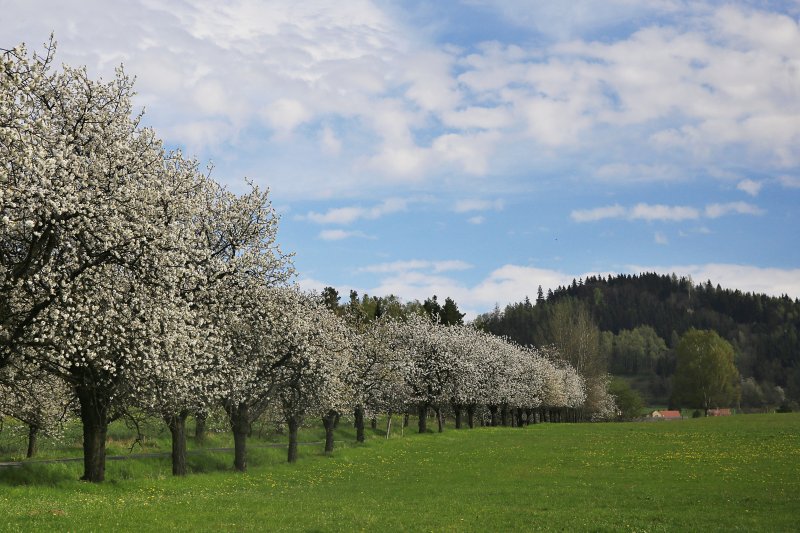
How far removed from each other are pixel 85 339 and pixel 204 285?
811 centimetres

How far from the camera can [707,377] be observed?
604 feet

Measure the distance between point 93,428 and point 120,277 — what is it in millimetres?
8660

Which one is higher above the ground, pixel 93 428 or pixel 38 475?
pixel 93 428

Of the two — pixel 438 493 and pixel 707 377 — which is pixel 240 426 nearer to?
pixel 438 493

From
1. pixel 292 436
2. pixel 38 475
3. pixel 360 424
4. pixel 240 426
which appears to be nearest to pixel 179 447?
pixel 240 426

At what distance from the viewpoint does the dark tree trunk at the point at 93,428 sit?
1235 inches

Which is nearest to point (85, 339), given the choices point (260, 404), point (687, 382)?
point (260, 404)

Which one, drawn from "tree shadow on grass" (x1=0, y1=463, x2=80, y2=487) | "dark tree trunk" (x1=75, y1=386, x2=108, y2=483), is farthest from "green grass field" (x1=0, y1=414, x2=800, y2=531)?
"dark tree trunk" (x1=75, y1=386, x2=108, y2=483)

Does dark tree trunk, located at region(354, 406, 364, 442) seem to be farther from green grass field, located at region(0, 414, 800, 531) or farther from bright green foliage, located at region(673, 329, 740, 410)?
bright green foliage, located at region(673, 329, 740, 410)

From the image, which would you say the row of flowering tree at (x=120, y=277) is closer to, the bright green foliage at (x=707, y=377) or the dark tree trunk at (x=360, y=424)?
the dark tree trunk at (x=360, y=424)

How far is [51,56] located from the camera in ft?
85.8

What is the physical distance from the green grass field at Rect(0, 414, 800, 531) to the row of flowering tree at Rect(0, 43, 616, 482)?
14.0ft

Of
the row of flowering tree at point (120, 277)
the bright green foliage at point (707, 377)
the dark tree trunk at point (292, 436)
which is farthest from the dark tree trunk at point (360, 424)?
the bright green foliage at point (707, 377)

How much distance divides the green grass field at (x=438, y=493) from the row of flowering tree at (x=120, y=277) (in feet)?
14.0
